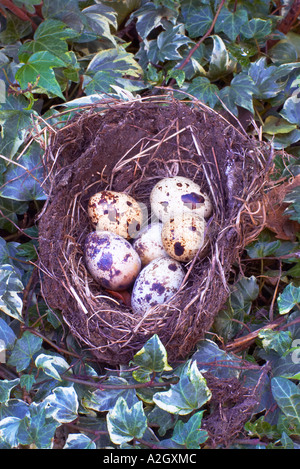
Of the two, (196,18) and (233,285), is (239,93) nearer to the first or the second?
(196,18)

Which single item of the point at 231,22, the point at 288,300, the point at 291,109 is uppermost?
the point at 231,22

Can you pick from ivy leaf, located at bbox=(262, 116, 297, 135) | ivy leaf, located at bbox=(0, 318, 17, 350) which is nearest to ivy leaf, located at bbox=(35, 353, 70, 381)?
ivy leaf, located at bbox=(0, 318, 17, 350)

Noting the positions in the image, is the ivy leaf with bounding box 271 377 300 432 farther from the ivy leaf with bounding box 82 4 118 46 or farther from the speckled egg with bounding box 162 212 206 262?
the ivy leaf with bounding box 82 4 118 46

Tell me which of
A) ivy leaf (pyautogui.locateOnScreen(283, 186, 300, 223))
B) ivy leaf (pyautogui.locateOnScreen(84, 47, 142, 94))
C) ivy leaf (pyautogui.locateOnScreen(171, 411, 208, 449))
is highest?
ivy leaf (pyautogui.locateOnScreen(84, 47, 142, 94))

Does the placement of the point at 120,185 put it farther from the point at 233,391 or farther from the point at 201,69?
the point at 233,391

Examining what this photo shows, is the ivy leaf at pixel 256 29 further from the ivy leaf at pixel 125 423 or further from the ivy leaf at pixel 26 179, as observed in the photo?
the ivy leaf at pixel 125 423

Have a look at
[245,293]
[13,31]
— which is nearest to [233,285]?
[245,293]
